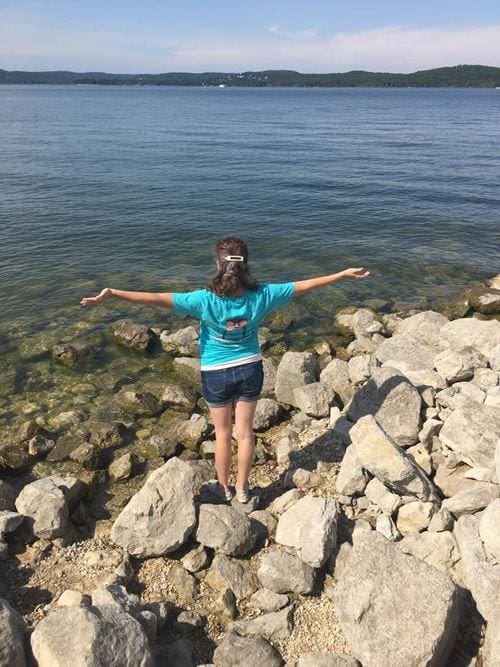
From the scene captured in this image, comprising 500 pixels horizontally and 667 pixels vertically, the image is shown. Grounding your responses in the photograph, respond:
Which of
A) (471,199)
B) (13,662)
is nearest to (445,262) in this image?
(471,199)

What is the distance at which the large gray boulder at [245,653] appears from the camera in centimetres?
474

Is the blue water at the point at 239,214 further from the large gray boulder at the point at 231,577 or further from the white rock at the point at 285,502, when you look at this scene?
the large gray boulder at the point at 231,577

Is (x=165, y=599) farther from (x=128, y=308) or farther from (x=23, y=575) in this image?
(x=128, y=308)

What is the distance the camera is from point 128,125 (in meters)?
67.2

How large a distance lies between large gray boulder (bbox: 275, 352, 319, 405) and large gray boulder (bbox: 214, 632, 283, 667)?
5311mm

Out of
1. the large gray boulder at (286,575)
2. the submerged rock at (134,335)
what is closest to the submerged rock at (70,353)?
the submerged rock at (134,335)

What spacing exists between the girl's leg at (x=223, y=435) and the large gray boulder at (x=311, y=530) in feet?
3.25

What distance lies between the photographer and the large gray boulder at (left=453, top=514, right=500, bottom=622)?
15.8 feet

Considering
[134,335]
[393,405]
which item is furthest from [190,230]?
[393,405]

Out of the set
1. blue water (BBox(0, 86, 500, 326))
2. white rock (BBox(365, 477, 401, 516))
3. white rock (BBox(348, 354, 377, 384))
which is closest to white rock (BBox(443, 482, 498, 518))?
white rock (BBox(365, 477, 401, 516))

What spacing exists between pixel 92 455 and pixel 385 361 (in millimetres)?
5873

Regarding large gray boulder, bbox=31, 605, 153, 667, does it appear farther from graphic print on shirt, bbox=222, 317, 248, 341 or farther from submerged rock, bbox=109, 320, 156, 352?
submerged rock, bbox=109, 320, 156, 352

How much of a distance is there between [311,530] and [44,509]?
350 cm

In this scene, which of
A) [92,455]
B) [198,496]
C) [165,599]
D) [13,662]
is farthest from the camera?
[92,455]
